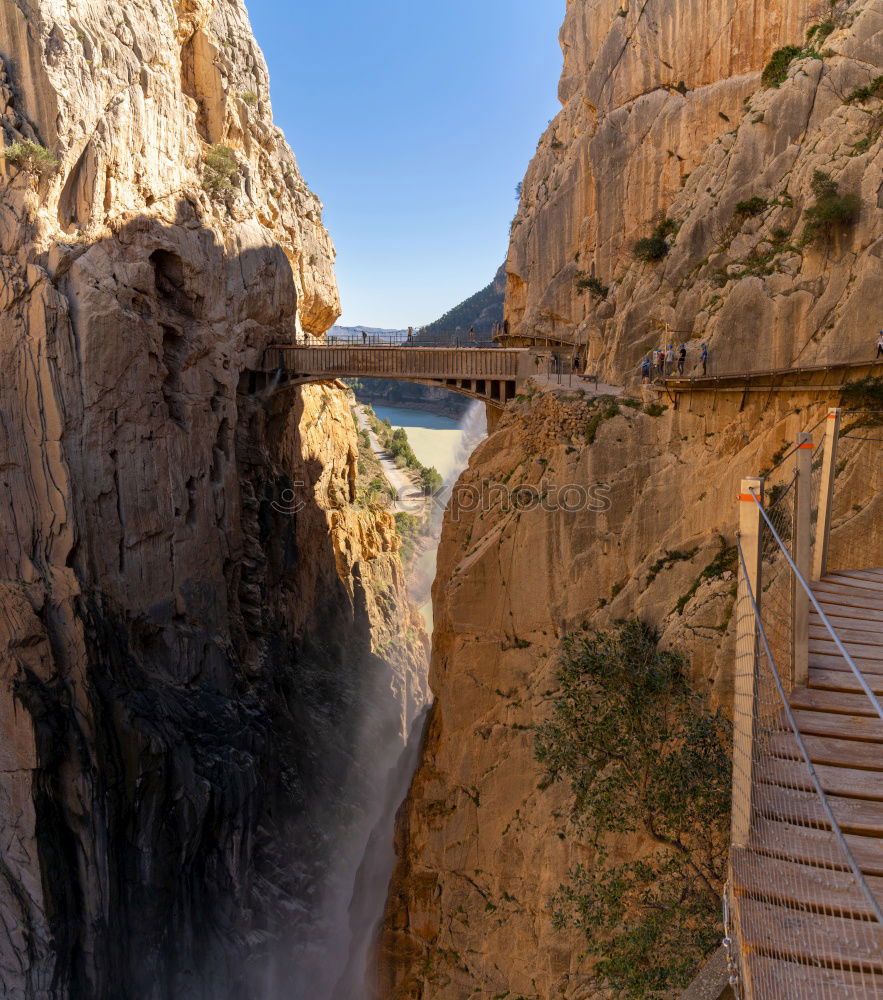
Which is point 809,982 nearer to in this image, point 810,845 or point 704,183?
point 810,845

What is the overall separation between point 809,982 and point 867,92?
713 inches

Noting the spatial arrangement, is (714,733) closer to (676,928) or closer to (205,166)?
(676,928)

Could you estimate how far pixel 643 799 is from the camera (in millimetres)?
10203

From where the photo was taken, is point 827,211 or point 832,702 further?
point 827,211

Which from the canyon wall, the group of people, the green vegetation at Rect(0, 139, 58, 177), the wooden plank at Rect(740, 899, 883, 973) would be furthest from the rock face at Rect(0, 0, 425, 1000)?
the wooden plank at Rect(740, 899, 883, 973)

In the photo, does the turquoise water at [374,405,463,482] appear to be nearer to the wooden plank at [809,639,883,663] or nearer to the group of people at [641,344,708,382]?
the group of people at [641,344,708,382]

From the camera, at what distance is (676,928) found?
922cm

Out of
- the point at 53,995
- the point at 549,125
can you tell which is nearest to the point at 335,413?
the point at 549,125

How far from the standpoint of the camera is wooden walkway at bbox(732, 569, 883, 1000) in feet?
9.39

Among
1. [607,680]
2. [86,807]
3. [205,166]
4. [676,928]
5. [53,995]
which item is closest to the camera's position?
[676,928]

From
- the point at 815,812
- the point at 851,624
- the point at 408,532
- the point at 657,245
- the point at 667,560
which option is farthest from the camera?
the point at 408,532

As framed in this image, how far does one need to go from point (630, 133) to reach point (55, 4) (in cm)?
1956

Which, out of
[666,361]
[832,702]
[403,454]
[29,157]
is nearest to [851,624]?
[832,702]

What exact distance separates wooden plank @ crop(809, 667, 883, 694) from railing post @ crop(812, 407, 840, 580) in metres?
1.58
